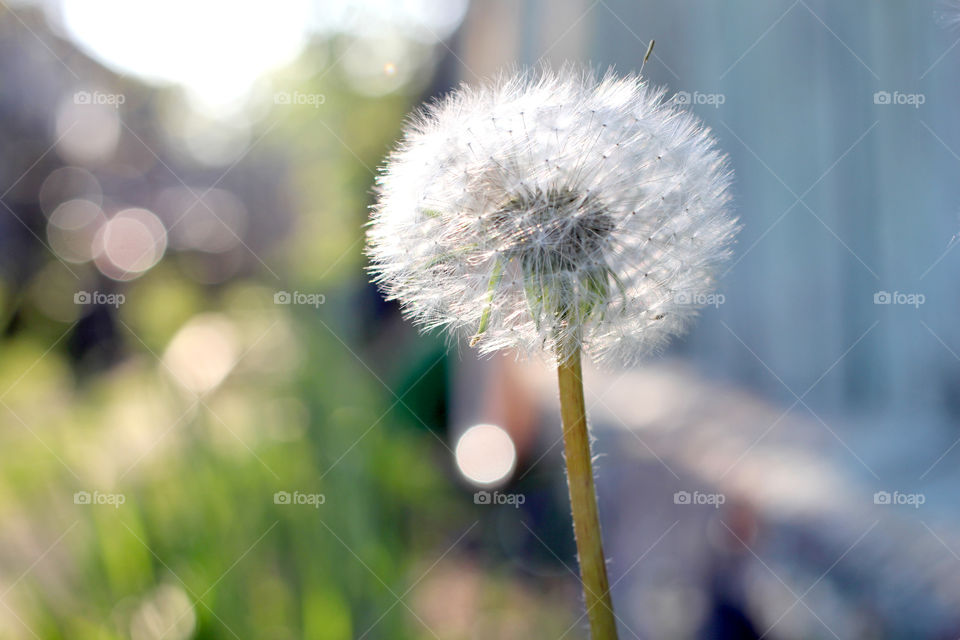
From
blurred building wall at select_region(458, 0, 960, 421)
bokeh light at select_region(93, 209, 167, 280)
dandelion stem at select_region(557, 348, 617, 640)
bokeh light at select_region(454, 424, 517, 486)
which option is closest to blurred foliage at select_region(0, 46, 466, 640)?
bokeh light at select_region(454, 424, 517, 486)

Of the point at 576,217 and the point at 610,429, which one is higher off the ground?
the point at 576,217

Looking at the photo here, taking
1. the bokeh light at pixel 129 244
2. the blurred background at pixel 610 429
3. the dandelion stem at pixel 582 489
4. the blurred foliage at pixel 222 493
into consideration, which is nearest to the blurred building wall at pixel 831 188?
the blurred background at pixel 610 429

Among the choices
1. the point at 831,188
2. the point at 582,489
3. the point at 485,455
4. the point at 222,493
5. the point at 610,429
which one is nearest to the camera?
the point at 582,489

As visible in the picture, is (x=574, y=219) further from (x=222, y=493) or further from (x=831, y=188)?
(x=831, y=188)

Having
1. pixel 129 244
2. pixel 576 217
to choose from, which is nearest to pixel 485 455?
pixel 576 217

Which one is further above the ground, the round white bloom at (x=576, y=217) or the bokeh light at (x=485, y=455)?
the round white bloom at (x=576, y=217)

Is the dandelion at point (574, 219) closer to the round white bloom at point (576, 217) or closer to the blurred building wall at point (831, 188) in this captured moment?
the round white bloom at point (576, 217)
